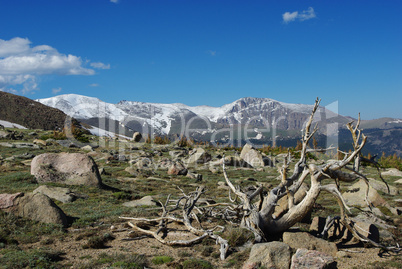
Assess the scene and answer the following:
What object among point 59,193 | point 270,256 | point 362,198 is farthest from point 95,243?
point 362,198

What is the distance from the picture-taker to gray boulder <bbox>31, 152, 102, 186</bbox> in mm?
22062

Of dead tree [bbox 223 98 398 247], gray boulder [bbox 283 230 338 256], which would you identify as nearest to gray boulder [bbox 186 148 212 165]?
dead tree [bbox 223 98 398 247]

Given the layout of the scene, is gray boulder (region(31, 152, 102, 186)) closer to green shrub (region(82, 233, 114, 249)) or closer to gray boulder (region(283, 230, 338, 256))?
green shrub (region(82, 233, 114, 249))

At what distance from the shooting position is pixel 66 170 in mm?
22453

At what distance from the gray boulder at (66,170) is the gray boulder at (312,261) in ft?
55.4

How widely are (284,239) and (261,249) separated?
1.87 metres

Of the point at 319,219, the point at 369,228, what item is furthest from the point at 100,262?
the point at 369,228

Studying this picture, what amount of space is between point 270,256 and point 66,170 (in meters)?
17.9

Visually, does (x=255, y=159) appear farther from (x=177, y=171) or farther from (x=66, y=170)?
(x=66, y=170)

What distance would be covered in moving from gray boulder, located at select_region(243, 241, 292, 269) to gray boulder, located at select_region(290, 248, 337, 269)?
0.42 meters

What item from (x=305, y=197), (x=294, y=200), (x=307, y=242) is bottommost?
(x=307, y=242)

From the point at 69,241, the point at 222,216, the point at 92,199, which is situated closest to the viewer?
the point at 69,241

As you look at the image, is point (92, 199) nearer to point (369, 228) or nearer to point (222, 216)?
point (222, 216)

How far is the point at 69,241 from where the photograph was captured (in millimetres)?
11375
